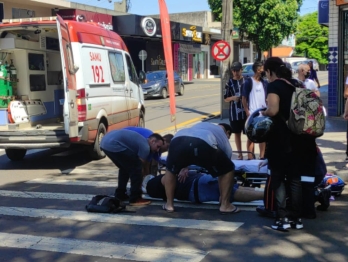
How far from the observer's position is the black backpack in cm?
652

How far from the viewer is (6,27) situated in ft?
32.5

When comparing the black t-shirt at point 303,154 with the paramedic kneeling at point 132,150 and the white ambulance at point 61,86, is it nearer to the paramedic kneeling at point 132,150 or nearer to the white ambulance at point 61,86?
the paramedic kneeling at point 132,150

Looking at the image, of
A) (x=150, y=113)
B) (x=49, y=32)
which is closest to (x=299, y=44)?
(x=150, y=113)

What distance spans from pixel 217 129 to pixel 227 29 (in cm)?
1063

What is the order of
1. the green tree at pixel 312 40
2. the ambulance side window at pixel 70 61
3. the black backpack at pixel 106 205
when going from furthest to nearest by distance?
the green tree at pixel 312 40 < the ambulance side window at pixel 70 61 < the black backpack at pixel 106 205

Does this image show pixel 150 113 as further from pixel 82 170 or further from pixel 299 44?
pixel 299 44

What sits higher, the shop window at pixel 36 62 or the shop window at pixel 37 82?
the shop window at pixel 36 62

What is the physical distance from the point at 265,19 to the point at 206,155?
37066mm

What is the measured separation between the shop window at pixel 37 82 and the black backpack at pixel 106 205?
554 cm

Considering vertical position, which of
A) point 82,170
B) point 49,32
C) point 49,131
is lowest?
point 82,170

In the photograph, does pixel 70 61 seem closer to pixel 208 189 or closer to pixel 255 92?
pixel 255 92

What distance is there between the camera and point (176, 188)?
22.5 feet

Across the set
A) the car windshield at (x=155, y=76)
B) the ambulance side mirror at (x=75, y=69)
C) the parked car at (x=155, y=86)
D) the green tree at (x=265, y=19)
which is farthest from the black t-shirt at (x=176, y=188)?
the green tree at (x=265, y=19)

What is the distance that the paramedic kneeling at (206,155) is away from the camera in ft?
19.6
